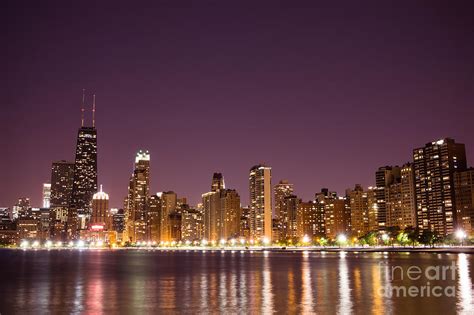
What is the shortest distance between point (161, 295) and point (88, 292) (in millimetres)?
8684

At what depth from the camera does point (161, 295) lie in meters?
49.4

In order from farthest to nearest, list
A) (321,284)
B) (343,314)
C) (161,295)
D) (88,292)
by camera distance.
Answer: (321,284), (88,292), (161,295), (343,314)

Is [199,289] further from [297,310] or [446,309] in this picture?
[446,309]

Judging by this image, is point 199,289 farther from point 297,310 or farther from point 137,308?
point 297,310

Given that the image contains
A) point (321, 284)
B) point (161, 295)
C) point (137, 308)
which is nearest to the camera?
point (137, 308)

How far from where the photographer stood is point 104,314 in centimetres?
3725

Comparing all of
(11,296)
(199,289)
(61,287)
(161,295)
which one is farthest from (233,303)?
(61,287)

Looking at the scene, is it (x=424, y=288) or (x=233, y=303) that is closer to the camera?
(x=233, y=303)

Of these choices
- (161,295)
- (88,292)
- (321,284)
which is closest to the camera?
(161,295)

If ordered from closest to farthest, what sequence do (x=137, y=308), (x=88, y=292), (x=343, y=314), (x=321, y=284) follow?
(x=343, y=314) → (x=137, y=308) → (x=88, y=292) → (x=321, y=284)

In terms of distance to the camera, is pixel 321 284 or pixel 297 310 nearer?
pixel 297 310

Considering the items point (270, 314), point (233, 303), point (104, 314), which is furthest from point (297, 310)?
point (104, 314)

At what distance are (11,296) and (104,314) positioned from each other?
19.1 m

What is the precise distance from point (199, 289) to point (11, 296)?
684 inches
